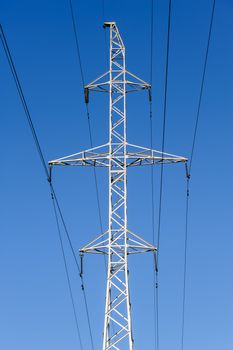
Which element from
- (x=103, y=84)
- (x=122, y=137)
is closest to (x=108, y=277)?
(x=122, y=137)

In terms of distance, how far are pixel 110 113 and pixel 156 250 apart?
5677 millimetres

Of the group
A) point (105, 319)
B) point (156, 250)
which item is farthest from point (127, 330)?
point (156, 250)

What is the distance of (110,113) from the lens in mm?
26594

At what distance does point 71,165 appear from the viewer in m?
25.4

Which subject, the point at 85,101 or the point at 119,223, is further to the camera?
the point at 85,101

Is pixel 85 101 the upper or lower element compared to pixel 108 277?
upper

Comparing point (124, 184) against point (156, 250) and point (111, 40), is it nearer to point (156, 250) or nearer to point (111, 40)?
point (156, 250)

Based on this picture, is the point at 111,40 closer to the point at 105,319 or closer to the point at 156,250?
the point at 156,250

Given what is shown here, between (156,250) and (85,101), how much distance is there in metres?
7.37

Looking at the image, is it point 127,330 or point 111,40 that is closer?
point 127,330
